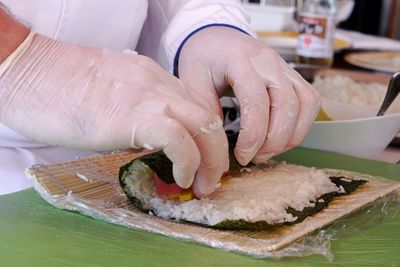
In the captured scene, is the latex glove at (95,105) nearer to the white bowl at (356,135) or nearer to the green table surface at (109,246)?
the green table surface at (109,246)

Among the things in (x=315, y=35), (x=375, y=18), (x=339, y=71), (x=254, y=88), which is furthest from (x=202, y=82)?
(x=375, y=18)

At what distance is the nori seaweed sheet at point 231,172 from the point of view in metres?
0.75

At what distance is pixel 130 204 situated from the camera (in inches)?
33.2

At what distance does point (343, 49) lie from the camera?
2090 mm

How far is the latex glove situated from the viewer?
28.5 inches

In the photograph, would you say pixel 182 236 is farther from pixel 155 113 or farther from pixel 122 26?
pixel 122 26

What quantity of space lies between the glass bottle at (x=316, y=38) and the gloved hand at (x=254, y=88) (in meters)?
0.80

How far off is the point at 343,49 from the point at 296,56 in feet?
0.92

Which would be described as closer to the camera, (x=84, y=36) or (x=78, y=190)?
(x=78, y=190)

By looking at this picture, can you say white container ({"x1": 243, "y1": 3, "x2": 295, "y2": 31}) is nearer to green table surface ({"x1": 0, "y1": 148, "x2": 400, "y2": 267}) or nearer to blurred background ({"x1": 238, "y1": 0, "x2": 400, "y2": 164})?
blurred background ({"x1": 238, "y1": 0, "x2": 400, "y2": 164})

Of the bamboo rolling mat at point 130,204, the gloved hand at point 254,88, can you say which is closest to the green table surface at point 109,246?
the bamboo rolling mat at point 130,204

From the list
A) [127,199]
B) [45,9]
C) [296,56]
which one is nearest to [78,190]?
[127,199]

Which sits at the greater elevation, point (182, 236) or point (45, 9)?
point (45, 9)

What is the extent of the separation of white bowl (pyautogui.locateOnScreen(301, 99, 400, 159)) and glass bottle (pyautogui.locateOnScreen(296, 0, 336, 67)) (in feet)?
2.20
